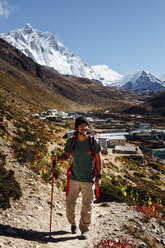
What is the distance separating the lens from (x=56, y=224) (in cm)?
570

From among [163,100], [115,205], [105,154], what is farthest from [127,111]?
[115,205]

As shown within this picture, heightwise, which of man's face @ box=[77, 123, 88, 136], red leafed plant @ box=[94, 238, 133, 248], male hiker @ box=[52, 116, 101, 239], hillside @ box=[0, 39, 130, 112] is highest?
hillside @ box=[0, 39, 130, 112]

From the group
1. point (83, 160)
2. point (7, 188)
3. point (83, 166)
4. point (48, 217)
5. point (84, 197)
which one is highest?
point (83, 160)

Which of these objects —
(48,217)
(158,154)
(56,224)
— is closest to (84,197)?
(56,224)

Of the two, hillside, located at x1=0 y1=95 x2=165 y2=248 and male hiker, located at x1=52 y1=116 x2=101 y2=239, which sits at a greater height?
male hiker, located at x1=52 y1=116 x2=101 y2=239

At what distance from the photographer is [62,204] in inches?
295

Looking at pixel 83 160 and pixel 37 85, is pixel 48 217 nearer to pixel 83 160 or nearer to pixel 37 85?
pixel 83 160

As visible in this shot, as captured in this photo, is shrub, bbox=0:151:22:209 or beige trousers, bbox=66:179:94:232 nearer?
beige trousers, bbox=66:179:94:232

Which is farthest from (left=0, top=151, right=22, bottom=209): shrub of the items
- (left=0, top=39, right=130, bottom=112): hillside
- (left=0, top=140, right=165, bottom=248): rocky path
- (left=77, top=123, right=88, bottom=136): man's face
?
(left=0, top=39, right=130, bottom=112): hillside

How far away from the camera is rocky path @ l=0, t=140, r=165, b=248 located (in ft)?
14.7

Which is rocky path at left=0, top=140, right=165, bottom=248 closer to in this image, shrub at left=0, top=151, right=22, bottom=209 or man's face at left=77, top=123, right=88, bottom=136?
shrub at left=0, top=151, right=22, bottom=209

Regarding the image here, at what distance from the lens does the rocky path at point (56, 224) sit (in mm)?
4492

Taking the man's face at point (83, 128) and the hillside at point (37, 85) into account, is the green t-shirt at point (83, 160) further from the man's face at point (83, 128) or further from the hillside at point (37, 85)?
the hillside at point (37, 85)

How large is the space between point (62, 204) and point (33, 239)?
307cm
